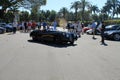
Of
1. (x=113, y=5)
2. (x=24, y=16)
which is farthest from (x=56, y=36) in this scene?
(x=113, y=5)

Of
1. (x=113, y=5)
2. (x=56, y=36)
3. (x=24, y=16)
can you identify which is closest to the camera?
(x=56, y=36)

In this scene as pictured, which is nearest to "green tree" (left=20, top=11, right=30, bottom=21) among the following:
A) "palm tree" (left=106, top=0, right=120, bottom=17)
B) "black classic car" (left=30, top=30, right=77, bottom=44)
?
"palm tree" (left=106, top=0, right=120, bottom=17)

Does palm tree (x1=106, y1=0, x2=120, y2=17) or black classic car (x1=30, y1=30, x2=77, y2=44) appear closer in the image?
black classic car (x1=30, y1=30, x2=77, y2=44)

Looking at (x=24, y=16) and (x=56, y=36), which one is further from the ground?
(x=24, y=16)

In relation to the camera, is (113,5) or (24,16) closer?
(24,16)

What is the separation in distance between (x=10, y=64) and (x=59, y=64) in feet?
5.95

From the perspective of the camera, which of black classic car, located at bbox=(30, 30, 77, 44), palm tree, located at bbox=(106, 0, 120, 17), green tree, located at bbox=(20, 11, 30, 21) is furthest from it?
palm tree, located at bbox=(106, 0, 120, 17)

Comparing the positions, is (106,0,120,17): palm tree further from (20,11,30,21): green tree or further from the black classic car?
the black classic car

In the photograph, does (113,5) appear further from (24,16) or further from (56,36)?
(56,36)

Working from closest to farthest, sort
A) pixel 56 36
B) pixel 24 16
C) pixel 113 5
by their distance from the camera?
pixel 56 36
pixel 24 16
pixel 113 5

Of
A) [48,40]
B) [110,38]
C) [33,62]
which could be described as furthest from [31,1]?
[33,62]

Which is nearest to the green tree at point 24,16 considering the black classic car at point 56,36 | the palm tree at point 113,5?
the palm tree at point 113,5

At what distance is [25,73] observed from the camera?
28.7 feet

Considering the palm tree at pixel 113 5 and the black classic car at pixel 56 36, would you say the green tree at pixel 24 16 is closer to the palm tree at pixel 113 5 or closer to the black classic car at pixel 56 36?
the palm tree at pixel 113 5
